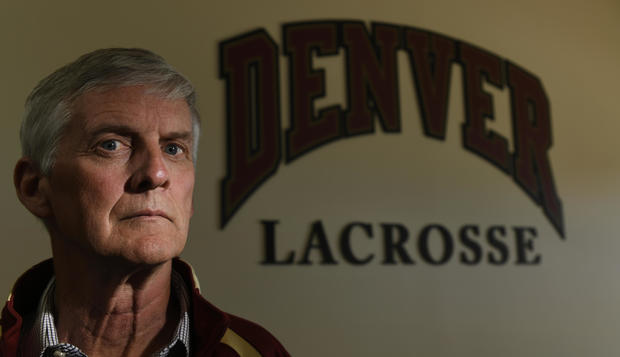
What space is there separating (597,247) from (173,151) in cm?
290

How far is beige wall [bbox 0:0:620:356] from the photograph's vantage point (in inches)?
100

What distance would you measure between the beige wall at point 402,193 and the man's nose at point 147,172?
67.3 inches

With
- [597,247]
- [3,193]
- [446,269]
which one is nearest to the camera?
[3,193]

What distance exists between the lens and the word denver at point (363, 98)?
2.71m

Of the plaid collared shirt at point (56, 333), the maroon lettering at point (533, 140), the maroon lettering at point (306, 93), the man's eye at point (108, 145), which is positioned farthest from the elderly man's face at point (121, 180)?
the maroon lettering at point (533, 140)

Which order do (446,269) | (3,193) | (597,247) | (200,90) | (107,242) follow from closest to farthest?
(107,242)
(3,193)
(200,90)
(446,269)
(597,247)

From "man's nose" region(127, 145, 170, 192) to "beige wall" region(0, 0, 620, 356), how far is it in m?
1.71

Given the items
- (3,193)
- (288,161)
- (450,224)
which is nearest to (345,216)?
(288,161)

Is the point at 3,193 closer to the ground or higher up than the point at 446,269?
higher up

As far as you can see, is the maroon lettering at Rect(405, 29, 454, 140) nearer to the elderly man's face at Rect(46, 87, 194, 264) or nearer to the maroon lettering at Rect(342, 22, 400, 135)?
the maroon lettering at Rect(342, 22, 400, 135)

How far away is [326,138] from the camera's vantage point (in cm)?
282

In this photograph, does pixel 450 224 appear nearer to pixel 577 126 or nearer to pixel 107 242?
pixel 577 126

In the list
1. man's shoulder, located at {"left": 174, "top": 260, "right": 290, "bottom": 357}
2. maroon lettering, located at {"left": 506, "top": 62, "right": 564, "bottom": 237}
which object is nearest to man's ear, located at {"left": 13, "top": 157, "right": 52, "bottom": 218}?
man's shoulder, located at {"left": 174, "top": 260, "right": 290, "bottom": 357}

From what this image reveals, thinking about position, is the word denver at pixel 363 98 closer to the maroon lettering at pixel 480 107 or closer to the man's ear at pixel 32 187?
the maroon lettering at pixel 480 107
